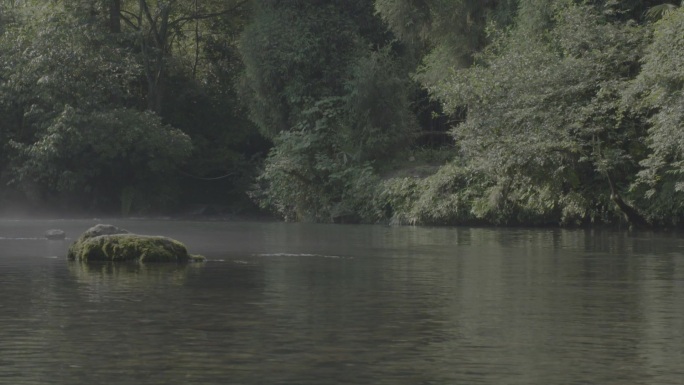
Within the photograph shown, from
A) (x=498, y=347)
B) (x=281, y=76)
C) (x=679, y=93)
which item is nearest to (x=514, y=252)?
(x=679, y=93)

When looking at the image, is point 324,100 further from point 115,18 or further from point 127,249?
point 127,249

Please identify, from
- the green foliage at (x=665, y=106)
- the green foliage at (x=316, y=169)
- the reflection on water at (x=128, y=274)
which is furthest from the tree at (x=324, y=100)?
the reflection on water at (x=128, y=274)

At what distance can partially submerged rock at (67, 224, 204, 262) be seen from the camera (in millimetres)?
26062

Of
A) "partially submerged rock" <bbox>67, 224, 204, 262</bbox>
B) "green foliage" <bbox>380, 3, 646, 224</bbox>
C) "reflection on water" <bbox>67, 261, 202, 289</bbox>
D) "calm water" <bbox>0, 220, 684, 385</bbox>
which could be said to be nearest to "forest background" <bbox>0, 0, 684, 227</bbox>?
"green foliage" <bbox>380, 3, 646, 224</bbox>

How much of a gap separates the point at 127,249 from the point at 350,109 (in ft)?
103

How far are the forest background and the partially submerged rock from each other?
16312 mm

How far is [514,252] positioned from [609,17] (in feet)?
56.9

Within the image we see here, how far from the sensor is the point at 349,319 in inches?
638

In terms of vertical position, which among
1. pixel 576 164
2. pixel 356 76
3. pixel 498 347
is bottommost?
pixel 498 347

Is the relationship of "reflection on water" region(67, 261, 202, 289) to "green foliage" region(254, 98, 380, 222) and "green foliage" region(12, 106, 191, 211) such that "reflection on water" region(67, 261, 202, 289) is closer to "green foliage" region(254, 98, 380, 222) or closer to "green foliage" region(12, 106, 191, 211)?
"green foliage" region(254, 98, 380, 222)

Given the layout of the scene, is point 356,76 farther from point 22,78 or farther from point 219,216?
point 22,78

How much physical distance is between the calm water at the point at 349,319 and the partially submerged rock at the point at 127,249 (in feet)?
3.38

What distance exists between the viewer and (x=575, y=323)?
51.7 ft

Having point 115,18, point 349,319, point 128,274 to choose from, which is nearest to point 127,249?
point 128,274
